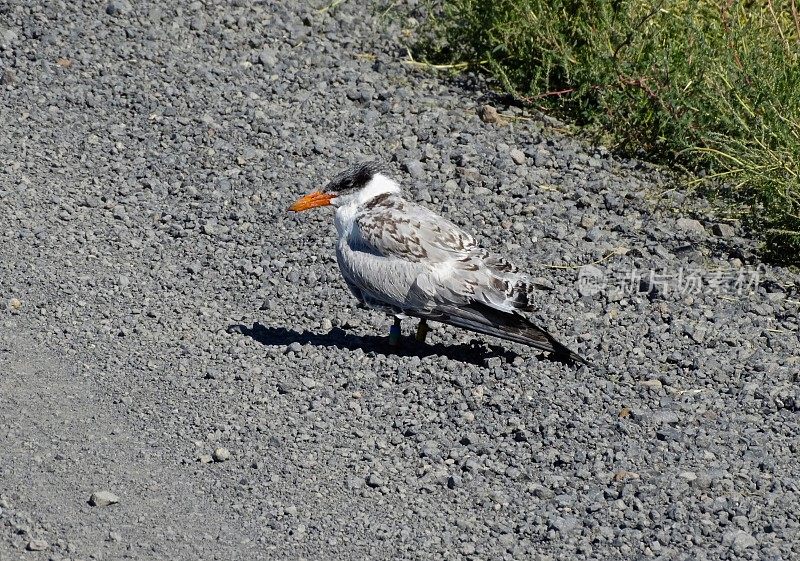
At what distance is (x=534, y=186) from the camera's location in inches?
297

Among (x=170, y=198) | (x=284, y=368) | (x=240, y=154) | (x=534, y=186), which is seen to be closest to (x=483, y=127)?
(x=534, y=186)

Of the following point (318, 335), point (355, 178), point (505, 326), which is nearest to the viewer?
point (505, 326)

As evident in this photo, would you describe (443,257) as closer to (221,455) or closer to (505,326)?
(505,326)

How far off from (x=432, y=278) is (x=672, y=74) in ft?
9.73

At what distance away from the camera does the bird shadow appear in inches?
237

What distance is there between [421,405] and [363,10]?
15.7 ft

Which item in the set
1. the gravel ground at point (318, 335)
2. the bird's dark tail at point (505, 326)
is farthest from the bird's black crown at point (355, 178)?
the bird's dark tail at point (505, 326)

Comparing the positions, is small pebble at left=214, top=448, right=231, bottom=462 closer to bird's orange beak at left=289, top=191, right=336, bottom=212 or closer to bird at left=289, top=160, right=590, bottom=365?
bird at left=289, top=160, right=590, bottom=365

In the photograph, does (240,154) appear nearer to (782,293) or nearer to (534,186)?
(534,186)

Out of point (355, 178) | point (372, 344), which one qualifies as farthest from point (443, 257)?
point (355, 178)

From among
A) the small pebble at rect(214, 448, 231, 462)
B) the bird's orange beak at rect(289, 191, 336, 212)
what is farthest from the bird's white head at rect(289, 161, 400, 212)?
the small pebble at rect(214, 448, 231, 462)

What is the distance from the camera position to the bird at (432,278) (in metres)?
5.82

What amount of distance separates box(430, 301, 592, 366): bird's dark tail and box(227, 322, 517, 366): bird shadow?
0.71 feet

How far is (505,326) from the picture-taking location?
5.79 metres
